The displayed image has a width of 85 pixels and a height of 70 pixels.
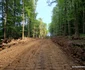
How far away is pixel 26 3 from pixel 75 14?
14097 mm

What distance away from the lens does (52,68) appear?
8867 mm

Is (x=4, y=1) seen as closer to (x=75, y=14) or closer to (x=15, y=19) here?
(x=15, y=19)

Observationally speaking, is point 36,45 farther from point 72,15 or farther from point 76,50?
point 72,15

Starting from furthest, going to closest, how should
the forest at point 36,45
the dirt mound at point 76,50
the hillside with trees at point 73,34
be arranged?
1. the hillside with trees at point 73,34
2. the dirt mound at point 76,50
3. the forest at point 36,45

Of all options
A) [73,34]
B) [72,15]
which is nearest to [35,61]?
[72,15]

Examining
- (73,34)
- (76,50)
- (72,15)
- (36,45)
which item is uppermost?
(72,15)

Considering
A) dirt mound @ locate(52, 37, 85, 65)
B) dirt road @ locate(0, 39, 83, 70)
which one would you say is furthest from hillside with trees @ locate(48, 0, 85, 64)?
dirt road @ locate(0, 39, 83, 70)

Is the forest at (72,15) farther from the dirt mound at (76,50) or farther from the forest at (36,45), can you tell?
the dirt mound at (76,50)

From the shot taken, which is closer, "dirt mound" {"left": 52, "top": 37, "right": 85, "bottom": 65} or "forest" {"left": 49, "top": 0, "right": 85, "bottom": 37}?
"dirt mound" {"left": 52, "top": 37, "right": 85, "bottom": 65}

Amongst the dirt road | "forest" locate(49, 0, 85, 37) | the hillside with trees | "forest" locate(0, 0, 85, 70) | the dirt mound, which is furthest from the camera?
"forest" locate(49, 0, 85, 37)

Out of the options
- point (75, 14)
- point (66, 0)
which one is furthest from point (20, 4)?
point (75, 14)

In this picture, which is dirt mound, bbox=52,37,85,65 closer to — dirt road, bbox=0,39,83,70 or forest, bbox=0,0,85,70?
forest, bbox=0,0,85,70

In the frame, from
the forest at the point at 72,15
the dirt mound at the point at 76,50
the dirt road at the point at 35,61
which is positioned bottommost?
the dirt road at the point at 35,61

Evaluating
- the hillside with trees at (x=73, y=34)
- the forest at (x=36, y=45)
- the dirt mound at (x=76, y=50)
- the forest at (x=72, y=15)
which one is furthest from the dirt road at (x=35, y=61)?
the forest at (x=72, y=15)
